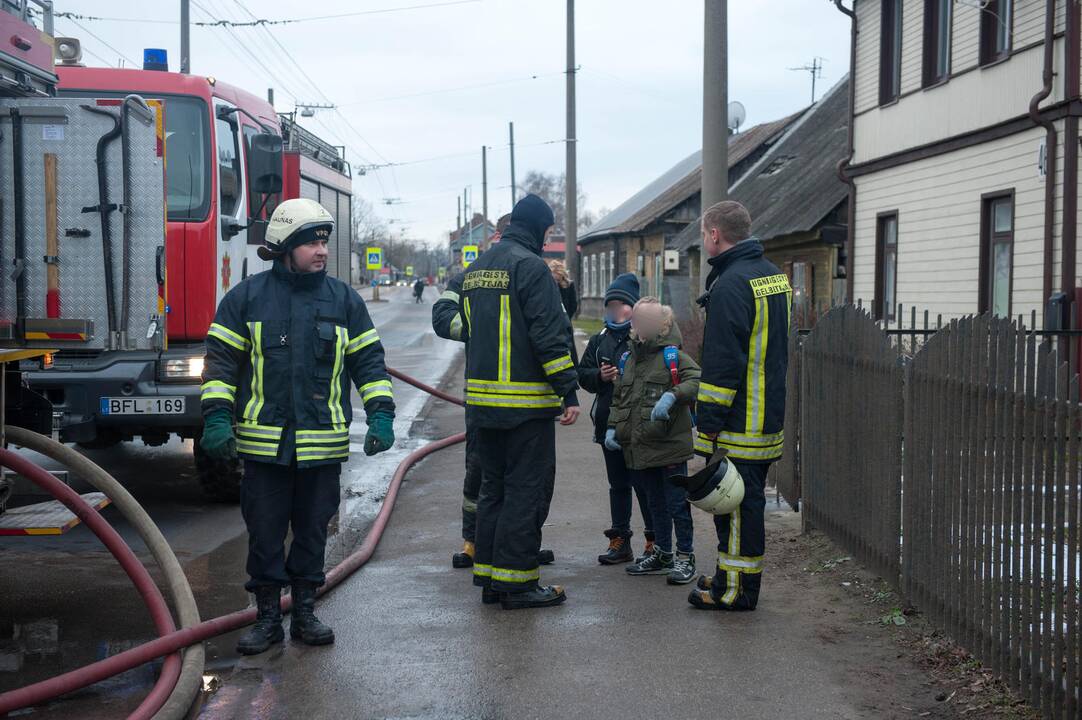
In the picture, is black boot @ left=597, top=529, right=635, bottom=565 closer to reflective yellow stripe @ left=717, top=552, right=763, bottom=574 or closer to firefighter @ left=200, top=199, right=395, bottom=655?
reflective yellow stripe @ left=717, top=552, right=763, bottom=574

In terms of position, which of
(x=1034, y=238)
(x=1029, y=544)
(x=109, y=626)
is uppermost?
(x=1034, y=238)

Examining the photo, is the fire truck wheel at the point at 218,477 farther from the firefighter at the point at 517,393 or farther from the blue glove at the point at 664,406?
the blue glove at the point at 664,406

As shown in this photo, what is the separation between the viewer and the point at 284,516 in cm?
526

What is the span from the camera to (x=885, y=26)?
723 inches

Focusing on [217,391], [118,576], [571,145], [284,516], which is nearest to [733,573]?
[284,516]

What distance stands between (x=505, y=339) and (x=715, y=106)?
536 centimetres

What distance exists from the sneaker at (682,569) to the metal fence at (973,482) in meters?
0.89

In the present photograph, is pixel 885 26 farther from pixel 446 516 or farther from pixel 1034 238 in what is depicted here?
pixel 446 516

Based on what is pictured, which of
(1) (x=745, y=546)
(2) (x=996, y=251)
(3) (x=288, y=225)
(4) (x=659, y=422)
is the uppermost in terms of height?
(2) (x=996, y=251)

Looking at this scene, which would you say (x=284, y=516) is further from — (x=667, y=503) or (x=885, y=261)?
(x=885, y=261)

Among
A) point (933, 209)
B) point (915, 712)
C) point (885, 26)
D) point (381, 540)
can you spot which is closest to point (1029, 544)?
point (915, 712)

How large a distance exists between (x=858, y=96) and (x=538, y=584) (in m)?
15.5

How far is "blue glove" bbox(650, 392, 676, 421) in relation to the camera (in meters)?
6.04

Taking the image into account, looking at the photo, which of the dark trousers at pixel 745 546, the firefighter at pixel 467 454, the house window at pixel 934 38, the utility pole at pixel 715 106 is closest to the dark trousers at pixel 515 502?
the firefighter at pixel 467 454
